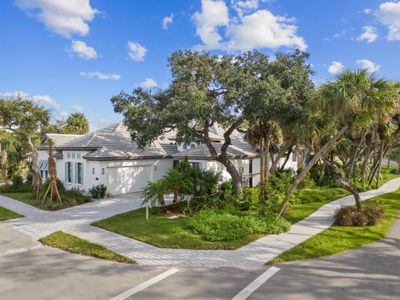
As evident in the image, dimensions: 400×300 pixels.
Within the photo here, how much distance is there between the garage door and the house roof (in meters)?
0.93

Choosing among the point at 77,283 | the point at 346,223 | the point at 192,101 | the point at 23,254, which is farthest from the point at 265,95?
the point at 23,254

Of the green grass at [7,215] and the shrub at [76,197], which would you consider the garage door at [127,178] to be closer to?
the shrub at [76,197]

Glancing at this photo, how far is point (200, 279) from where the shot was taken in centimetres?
773

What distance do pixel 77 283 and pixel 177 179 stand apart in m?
8.64

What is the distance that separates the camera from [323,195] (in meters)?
19.7

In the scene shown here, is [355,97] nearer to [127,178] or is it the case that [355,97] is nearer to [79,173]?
[127,178]

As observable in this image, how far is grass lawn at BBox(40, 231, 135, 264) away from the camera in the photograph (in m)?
9.31

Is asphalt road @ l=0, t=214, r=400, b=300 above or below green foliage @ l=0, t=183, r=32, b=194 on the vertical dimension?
below

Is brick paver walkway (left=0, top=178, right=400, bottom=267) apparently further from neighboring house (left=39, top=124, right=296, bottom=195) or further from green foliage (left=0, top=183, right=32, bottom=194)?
green foliage (left=0, top=183, right=32, bottom=194)

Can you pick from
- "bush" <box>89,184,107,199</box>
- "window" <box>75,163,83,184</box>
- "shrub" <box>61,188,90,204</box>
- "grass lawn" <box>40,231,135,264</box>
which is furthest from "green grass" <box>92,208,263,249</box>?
"window" <box>75,163,83,184</box>

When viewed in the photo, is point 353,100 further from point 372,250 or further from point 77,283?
point 77,283

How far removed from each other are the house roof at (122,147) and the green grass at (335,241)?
11713mm

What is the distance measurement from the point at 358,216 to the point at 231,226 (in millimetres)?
5326

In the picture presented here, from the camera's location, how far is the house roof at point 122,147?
862 inches
